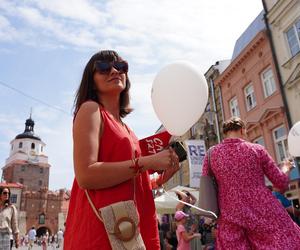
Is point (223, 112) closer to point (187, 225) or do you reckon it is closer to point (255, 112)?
point (255, 112)

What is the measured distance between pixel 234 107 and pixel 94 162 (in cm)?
1768

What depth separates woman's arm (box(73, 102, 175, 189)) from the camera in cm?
130

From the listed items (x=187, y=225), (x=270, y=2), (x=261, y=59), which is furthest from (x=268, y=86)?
(x=187, y=225)

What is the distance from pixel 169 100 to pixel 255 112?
1469 centimetres

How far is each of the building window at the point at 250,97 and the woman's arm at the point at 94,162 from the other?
1565cm

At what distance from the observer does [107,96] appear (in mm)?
1692

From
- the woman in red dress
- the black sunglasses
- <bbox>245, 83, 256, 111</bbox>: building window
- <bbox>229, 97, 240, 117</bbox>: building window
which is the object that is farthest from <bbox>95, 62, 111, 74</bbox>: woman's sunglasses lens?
<bbox>229, 97, 240, 117</bbox>: building window

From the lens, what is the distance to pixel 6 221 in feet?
19.9

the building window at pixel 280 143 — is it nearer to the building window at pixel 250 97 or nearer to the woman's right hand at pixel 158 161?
the building window at pixel 250 97

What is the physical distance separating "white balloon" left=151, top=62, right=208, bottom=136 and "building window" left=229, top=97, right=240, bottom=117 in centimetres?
1616

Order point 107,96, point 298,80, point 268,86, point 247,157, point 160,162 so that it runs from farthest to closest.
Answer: point 268,86, point 298,80, point 247,157, point 107,96, point 160,162

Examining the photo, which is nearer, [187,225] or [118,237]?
[118,237]

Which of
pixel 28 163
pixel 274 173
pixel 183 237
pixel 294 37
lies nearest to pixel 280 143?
pixel 294 37

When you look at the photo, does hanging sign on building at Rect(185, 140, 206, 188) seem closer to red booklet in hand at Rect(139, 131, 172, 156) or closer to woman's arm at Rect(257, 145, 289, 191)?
woman's arm at Rect(257, 145, 289, 191)
